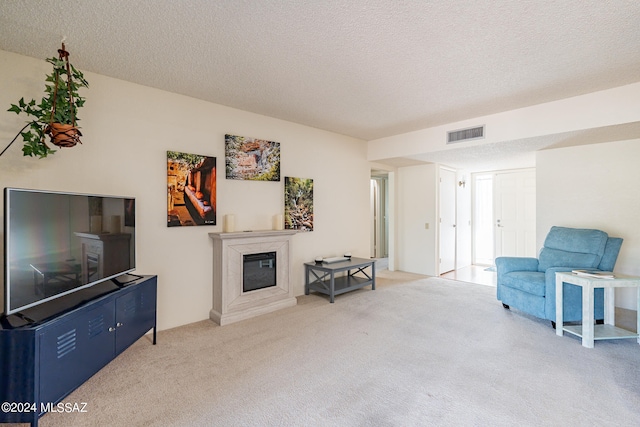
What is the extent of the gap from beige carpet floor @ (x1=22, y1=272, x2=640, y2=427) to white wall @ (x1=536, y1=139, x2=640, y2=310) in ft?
5.37

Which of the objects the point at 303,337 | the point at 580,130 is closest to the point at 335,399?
the point at 303,337

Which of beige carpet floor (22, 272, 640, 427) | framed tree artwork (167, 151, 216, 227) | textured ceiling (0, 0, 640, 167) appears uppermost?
textured ceiling (0, 0, 640, 167)

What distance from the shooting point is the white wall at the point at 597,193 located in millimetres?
3727

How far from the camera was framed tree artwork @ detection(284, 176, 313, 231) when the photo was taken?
4.18m

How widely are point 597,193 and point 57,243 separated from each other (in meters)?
5.86

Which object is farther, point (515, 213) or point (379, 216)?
point (379, 216)

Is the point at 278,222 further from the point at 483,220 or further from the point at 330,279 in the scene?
the point at 483,220

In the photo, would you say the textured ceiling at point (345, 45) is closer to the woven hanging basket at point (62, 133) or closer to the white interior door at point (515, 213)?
the woven hanging basket at point (62, 133)

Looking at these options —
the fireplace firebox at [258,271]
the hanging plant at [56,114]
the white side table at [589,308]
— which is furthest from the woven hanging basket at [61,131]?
the white side table at [589,308]

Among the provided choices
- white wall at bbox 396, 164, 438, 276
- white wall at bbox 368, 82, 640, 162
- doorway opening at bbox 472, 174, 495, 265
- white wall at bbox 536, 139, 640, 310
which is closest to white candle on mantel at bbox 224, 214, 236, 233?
white wall at bbox 368, 82, 640, 162

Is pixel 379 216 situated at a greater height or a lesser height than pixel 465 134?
lesser

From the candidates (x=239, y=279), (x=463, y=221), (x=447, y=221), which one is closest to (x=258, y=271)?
(x=239, y=279)

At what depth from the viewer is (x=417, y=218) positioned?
5848 millimetres

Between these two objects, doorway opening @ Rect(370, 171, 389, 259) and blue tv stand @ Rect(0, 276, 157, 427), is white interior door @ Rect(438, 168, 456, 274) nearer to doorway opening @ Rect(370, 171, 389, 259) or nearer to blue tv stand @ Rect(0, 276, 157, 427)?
doorway opening @ Rect(370, 171, 389, 259)
